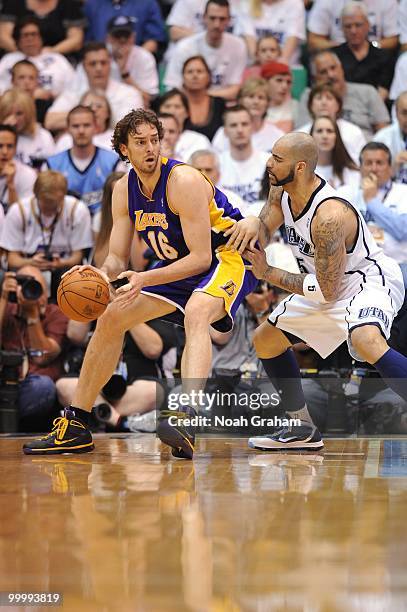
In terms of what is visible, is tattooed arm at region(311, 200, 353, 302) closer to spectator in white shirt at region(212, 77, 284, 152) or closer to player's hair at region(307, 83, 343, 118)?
player's hair at region(307, 83, 343, 118)

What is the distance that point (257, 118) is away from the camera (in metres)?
9.33

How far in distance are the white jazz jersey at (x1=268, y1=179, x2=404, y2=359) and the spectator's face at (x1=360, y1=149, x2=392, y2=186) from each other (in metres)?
2.51

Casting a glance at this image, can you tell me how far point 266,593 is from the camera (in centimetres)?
269

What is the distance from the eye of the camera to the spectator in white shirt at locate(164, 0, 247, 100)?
1002 centimetres

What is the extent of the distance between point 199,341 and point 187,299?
449 millimetres

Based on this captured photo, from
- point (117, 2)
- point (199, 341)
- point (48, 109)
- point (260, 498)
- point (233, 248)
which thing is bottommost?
point (260, 498)

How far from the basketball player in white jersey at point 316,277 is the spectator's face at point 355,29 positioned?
16.2 ft

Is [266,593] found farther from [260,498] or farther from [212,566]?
[260,498]

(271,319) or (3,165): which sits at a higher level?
Result: (3,165)

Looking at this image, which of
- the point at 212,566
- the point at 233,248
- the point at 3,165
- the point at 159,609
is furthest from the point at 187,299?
the point at 3,165

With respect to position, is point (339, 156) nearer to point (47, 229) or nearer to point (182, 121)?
point (182, 121)

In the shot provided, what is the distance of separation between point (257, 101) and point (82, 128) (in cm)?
166

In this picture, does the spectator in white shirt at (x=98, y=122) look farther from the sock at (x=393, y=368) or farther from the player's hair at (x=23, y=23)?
the sock at (x=393, y=368)

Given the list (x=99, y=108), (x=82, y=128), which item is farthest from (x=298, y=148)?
(x=99, y=108)
